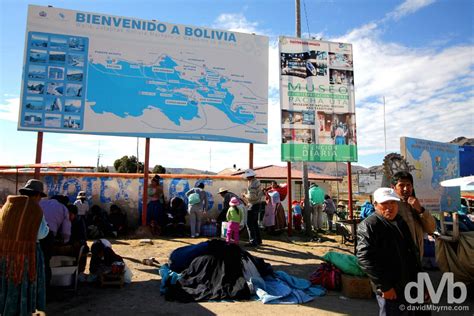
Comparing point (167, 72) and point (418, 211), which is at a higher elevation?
point (167, 72)

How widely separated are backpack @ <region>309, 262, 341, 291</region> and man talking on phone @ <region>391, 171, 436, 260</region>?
208 centimetres

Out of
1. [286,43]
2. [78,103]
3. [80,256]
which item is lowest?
[80,256]

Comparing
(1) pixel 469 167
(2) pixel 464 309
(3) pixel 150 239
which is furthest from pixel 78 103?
(1) pixel 469 167

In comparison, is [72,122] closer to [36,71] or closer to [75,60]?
[36,71]

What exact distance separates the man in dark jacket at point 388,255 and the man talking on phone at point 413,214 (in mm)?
506

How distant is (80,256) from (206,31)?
7790mm

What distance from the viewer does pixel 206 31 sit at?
10.3m

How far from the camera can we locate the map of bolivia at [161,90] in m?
9.39

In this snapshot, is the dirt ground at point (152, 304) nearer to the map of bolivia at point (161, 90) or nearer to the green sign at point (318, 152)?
the green sign at point (318, 152)

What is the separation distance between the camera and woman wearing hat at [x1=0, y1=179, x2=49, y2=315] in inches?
137

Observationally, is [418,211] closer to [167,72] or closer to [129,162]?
[167,72]

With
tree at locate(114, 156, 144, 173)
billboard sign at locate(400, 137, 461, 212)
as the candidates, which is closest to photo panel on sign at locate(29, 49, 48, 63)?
billboard sign at locate(400, 137, 461, 212)

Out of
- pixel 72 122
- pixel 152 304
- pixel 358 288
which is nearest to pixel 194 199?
pixel 72 122

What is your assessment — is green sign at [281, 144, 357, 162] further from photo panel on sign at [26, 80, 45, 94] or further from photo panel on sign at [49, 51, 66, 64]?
photo panel on sign at [26, 80, 45, 94]
